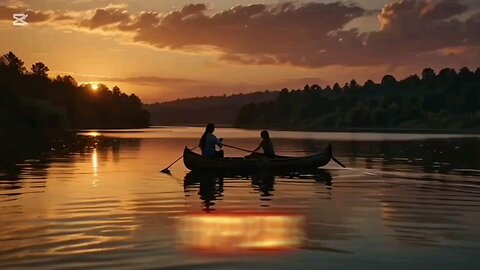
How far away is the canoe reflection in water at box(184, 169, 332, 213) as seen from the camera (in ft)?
83.3

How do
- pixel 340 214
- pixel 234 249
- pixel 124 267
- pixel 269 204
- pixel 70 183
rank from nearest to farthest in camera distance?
pixel 124 267 < pixel 234 249 < pixel 340 214 < pixel 269 204 < pixel 70 183

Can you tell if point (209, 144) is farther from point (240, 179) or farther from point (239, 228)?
point (239, 228)

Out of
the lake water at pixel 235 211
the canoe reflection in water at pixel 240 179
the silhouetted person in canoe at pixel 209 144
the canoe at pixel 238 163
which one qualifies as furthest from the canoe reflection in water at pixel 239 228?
the silhouetted person in canoe at pixel 209 144

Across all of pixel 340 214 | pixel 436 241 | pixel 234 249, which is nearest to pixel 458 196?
pixel 340 214

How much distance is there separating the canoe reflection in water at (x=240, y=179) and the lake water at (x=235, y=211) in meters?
0.10

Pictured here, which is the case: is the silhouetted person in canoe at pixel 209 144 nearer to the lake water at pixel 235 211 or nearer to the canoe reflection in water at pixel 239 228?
the lake water at pixel 235 211

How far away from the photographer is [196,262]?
12977mm

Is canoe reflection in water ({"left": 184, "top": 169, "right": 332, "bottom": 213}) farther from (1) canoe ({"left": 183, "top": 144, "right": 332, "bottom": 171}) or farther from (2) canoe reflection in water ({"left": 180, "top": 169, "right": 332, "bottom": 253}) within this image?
(1) canoe ({"left": 183, "top": 144, "right": 332, "bottom": 171})

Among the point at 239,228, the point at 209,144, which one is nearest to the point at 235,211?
the point at 239,228

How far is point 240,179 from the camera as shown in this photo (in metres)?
33.0

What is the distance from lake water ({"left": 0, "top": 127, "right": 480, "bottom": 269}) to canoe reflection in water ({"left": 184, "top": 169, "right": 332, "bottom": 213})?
0.10 metres

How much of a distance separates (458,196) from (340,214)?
799 cm

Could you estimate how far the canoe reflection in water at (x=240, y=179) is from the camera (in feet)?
83.3

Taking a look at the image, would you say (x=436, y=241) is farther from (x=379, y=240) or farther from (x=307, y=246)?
(x=307, y=246)
